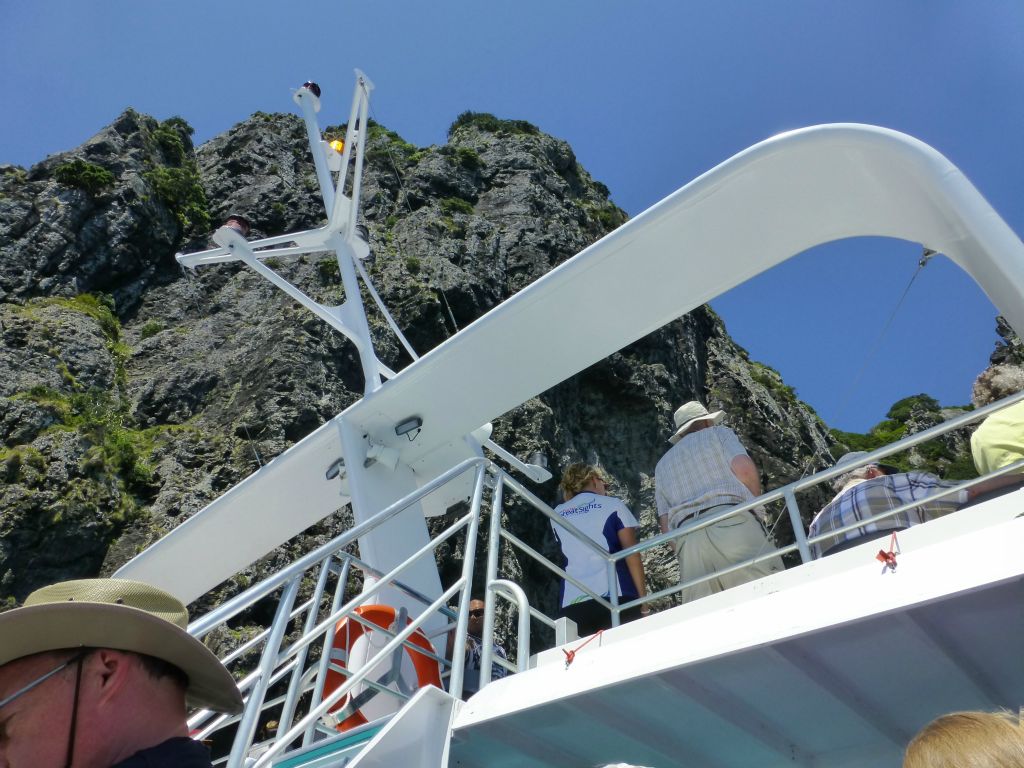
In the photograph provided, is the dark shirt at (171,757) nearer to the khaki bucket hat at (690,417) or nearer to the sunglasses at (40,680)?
the sunglasses at (40,680)

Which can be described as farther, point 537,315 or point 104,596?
point 537,315

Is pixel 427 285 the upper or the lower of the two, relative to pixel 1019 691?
upper

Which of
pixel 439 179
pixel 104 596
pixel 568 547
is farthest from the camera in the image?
pixel 439 179

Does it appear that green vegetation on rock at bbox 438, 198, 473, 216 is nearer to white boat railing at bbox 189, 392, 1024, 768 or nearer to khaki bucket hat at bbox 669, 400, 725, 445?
khaki bucket hat at bbox 669, 400, 725, 445

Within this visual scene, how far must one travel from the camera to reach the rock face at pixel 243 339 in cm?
1567

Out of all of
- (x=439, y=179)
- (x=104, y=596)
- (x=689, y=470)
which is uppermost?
(x=439, y=179)

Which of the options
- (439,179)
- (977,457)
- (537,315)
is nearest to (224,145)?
(439,179)

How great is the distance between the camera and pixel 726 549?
471cm

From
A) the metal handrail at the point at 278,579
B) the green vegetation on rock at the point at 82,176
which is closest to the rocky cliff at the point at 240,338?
the green vegetation on rock at the point at 82,176

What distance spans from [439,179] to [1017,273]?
2547 cm

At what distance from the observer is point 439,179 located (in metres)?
27.9

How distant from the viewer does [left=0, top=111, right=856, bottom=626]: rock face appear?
1567cm

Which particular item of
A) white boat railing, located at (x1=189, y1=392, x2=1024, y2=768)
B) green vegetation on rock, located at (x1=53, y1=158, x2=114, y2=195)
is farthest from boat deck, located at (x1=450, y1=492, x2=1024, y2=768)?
green vegetation on rock, located at (x1=53, y1=158, x2=114, y2=195)

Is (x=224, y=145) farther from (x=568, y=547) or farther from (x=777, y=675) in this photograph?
(x=777, y=675)
